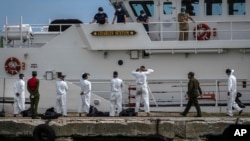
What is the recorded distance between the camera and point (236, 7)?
64.6ft

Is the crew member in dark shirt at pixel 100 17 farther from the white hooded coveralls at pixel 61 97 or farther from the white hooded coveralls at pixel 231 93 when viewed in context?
the white hooded coveralls at pixel 231 93

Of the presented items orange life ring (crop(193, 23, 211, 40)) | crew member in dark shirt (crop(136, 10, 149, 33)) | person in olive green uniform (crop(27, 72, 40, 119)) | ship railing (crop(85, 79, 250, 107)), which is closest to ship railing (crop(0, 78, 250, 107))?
ship railing (crop(85, 79, 250, 107))

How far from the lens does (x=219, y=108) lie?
18000mm

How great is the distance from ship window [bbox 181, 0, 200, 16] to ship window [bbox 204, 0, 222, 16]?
0.93 ft

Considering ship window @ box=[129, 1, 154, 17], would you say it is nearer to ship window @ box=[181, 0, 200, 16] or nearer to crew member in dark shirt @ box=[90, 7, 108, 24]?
ship window @ box=[181, 0, 200, 16]

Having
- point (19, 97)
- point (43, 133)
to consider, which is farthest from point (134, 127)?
point (19, 97)

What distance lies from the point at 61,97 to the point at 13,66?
2.84m

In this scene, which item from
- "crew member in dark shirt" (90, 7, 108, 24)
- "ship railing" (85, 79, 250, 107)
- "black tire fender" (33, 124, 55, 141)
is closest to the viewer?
"black tire fender" (33, 124, 55, 141)

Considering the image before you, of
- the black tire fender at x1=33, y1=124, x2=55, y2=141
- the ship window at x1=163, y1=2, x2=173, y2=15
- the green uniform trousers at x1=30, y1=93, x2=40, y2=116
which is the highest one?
the ship window at x1=163, y1=2, x2=173, y2=15

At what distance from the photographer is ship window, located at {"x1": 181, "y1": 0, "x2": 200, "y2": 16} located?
19.7m

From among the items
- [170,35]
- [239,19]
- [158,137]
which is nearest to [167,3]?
[170,35]

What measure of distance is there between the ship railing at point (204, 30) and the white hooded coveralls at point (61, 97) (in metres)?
3.60

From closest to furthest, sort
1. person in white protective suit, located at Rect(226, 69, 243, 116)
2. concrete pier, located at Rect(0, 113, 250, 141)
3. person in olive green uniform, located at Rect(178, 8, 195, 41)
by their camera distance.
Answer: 1. concrete pier, located at Rect(0, 113, 250, 141)
2. person in white protective suit, located at Rect(226, 69, 243, 116)
3. person in olive green uniform, located at Rect(178, 8, 195, 41)

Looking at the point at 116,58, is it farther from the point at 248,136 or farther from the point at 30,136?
the point at 248,136
